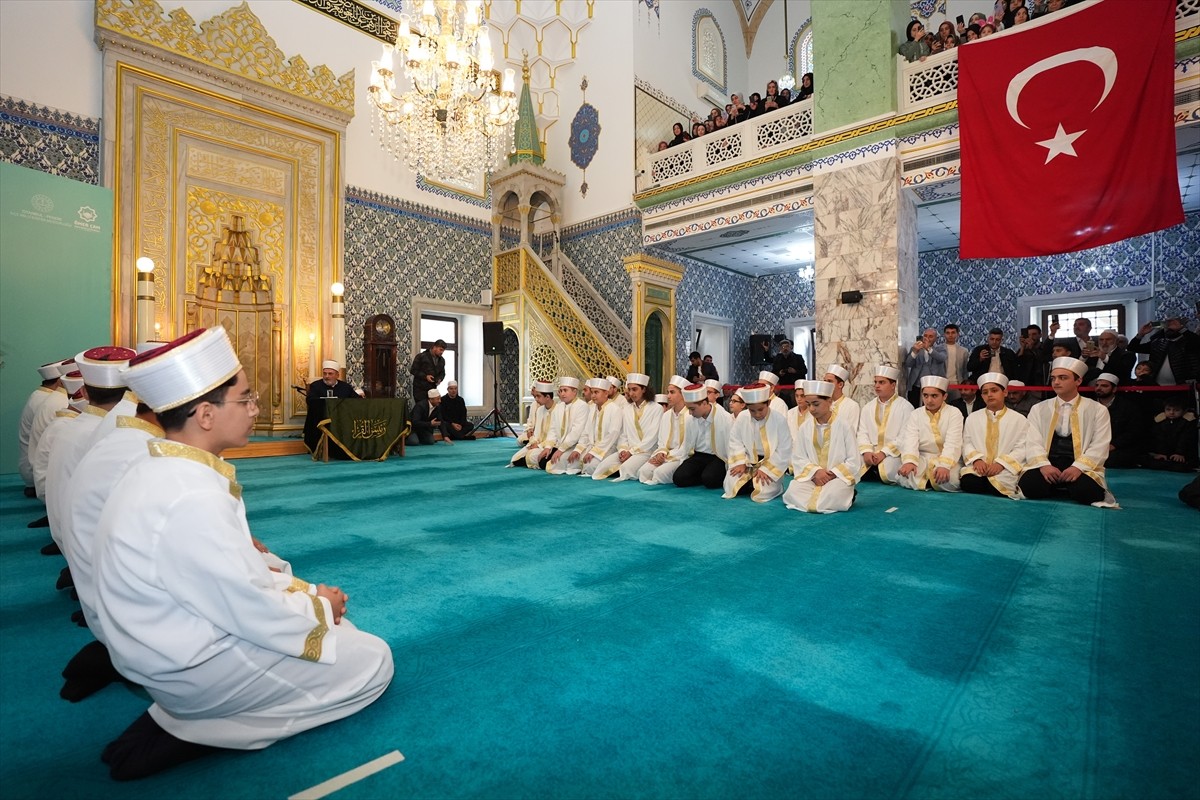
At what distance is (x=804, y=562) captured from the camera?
260 cm

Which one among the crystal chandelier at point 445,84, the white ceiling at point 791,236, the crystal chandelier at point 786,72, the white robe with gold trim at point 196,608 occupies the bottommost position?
the white robe with gold trim at point 196,608

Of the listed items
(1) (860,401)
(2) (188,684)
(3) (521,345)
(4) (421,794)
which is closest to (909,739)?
(4) (421,794)

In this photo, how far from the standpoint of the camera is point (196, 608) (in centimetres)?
110

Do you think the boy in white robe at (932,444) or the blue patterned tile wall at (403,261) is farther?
the blue patterned tile wall at (403,261)

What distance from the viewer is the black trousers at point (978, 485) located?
4301 millimetres

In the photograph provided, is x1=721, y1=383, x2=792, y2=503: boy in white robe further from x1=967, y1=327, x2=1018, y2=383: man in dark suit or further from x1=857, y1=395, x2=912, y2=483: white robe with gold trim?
x1=967, y1=327, x2=1018, y2=383: man in dark suit

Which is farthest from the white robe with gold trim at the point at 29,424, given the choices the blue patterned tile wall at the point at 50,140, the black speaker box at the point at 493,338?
the black speaker box at the point at 493,338

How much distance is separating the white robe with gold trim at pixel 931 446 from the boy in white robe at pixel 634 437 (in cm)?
197

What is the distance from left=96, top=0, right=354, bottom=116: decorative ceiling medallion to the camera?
21.2 feet

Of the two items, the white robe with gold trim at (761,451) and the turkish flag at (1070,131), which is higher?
the turkish flag at (1070,131)

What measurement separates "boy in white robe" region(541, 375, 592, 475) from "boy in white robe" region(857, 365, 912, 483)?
2.46 metres

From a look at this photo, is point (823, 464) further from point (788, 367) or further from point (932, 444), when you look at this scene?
point (788, 367)

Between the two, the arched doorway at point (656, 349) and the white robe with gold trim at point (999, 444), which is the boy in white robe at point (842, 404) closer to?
the white robe with gold trim at point (999, 444)

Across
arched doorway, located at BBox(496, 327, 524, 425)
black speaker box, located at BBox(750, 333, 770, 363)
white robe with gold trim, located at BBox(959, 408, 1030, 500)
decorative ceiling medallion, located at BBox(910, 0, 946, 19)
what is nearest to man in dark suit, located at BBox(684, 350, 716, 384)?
black speaker box, located at BBox(750, 333, 770, 363)
